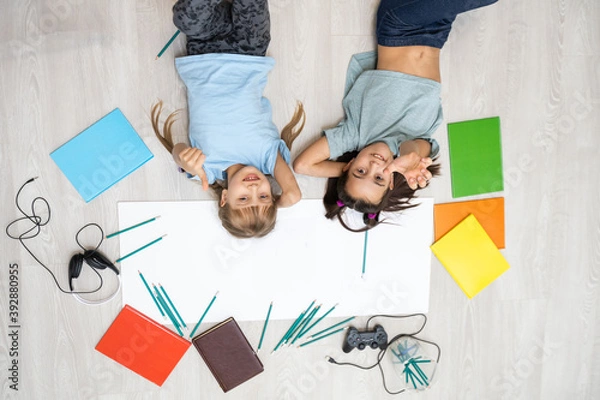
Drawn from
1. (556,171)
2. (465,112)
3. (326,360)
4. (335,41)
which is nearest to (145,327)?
(326,360)

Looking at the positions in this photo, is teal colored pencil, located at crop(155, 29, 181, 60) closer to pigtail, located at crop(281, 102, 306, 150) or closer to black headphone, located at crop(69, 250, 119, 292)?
pigtail, located at crop(281, 102, 306, 150)

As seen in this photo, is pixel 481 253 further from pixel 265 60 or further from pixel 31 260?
pixel 31 260

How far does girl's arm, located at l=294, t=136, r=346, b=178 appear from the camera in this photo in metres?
1.15

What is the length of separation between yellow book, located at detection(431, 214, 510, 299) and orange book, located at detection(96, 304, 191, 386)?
2.60 feet

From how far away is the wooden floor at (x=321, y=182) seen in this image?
1134 mm

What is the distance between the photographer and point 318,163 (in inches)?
45.5

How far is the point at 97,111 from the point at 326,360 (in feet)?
3.11

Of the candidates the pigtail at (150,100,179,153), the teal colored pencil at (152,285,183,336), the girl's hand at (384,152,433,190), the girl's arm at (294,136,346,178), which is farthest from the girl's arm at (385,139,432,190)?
the teal colored pencil at (152,285,183,336)

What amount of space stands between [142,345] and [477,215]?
103 centimetres

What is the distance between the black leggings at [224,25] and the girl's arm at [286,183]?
0.30 metres

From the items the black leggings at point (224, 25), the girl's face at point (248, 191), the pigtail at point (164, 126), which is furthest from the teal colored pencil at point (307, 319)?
the black leggings at point (224, 25)

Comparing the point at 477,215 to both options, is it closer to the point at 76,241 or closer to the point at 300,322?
the point at 300,322

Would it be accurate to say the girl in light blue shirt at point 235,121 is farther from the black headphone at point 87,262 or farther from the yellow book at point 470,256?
the yellow book at point 470,256

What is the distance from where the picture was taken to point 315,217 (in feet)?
4.00
